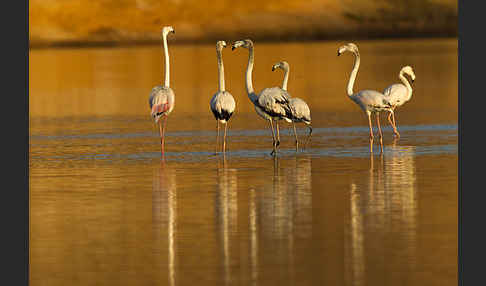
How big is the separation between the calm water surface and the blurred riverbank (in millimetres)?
89880

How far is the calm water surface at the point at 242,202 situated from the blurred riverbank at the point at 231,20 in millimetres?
89880

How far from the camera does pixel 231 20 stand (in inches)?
4820

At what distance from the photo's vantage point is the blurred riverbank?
117188mm

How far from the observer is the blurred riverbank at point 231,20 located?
117 meters

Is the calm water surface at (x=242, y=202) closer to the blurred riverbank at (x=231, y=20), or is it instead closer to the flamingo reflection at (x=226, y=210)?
the flamingo reflection at (x=226, y=210)

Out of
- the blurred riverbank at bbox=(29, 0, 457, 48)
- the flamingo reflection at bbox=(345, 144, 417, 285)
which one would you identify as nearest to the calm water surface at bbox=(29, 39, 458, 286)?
the flamingo reflection at bbox=(345, 144, 417, 285)

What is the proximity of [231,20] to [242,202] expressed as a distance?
109m

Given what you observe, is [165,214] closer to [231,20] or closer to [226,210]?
[226,210]

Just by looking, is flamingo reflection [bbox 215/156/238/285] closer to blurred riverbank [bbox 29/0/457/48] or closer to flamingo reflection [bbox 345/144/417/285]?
flamingo reflection [bbox 345/144/417/285]

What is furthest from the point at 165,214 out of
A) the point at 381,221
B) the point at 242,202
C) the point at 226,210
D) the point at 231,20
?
the point at 231,20

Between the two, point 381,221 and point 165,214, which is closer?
point 381,221

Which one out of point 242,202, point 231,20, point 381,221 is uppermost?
point 231,20

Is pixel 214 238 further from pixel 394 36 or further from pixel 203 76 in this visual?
pixel 394 36

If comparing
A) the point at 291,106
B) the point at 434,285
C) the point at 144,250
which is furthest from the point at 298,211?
the point at 291,106
